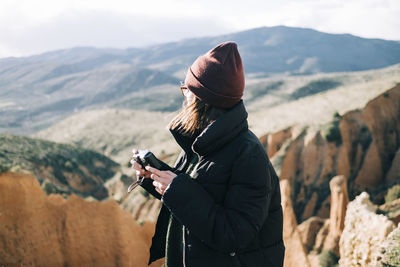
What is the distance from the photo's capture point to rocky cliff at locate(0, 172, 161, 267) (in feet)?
21.1

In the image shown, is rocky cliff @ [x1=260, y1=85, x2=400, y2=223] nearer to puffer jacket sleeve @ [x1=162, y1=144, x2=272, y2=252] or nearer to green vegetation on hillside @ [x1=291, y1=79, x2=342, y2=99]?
puffer jacket sleeve @ [x1=162, y1=144, x2=272, y2=252]

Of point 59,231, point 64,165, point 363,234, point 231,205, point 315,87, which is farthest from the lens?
point 315,87

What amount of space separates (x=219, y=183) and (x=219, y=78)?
74 cm

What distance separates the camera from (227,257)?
2289 millimetres

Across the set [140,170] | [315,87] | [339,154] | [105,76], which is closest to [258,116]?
[339,154]

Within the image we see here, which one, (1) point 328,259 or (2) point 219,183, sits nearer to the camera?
(2) point 219,183

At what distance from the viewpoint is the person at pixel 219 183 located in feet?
6.94

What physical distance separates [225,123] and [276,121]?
1006 inches

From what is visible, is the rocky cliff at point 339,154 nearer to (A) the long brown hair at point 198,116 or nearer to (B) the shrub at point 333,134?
(B) the shrub at point 333,134

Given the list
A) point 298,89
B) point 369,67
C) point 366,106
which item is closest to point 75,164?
point 366,106

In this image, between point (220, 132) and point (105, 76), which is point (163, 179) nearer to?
point (220, 132)

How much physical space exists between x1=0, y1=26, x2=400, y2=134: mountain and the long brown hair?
12.6m

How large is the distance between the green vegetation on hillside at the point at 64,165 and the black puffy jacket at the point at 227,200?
62.6ft

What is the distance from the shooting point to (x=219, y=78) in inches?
91.4
